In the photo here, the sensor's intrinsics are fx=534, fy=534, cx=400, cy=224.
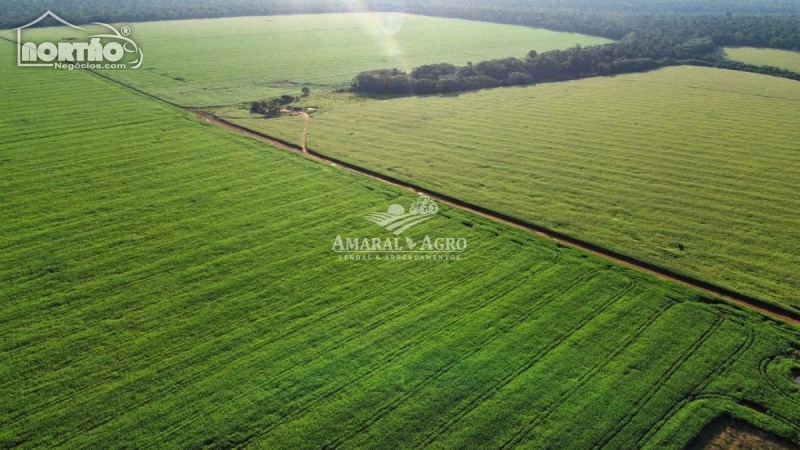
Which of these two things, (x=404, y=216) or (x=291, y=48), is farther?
(x=291, y=48)

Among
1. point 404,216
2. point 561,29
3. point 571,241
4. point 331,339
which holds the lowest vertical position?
point 331,339

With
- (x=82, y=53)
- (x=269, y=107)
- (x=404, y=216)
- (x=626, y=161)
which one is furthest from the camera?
(x=82, y=53)

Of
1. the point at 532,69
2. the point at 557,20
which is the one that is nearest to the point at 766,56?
the point at 557,20

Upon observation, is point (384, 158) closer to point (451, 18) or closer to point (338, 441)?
point (338, 441)

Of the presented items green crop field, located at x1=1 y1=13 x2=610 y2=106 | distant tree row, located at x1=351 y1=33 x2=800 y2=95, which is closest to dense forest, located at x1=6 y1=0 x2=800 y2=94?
distant tree row, located at x1=351 y1=33 x2=800 y2=95

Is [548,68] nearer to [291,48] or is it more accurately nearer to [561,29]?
[291,48]

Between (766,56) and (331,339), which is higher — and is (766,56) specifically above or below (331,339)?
above

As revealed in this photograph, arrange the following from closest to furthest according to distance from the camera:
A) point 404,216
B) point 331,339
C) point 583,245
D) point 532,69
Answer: point 331,339, point 583,245, point 404,216, point 532,69
